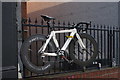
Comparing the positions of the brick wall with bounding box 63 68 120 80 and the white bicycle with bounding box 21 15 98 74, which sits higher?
the white bicycle with bounding box 21 15 98 74

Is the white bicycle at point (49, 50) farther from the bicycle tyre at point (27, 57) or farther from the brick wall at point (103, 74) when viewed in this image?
the brick wall at point (103, 74)

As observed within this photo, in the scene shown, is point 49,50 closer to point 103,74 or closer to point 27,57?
point 27,57

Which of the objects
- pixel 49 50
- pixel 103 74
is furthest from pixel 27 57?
pixel 103 74

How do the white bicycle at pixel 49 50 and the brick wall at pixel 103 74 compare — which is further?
the brick wall at pixel 103 74

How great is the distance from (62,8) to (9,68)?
247 inches

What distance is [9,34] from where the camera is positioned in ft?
9.73

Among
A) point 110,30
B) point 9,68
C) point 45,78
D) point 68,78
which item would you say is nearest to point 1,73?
point 9,68

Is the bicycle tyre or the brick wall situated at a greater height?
the bicycle tyre

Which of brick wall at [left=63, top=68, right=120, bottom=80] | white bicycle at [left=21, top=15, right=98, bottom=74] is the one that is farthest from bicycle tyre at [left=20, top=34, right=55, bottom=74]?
brick wall at [left=63, top=68, right=120, bottom=80]

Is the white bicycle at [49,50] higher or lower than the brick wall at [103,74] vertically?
higher

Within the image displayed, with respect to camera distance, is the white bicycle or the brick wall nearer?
the white bicycle

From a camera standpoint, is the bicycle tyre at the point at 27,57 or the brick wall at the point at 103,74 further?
the brick wall at the point at 103,74

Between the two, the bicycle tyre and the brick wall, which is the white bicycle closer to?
the bicycle tyre

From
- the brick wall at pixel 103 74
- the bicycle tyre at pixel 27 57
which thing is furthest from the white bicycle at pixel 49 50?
the brick wall at pixel 103 74
